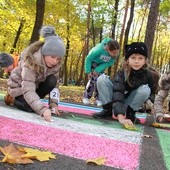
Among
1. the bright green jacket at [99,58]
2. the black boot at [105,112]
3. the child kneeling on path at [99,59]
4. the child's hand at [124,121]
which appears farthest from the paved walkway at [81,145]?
the bright green jacket at [99,58]

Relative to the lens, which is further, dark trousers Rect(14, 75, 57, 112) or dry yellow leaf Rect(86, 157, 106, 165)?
dark trousers Rect(14, 75, 57, 112)

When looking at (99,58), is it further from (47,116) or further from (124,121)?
(47,116)

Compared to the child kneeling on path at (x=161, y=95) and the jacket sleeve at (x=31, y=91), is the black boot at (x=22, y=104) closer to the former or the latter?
the jacket sleeve at (x=31, y=91)

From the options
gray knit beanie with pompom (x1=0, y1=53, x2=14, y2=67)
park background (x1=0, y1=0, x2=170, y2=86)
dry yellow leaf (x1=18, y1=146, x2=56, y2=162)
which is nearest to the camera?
dry yellow leaf (x1=18, y1=146, x2=56, y2=162)

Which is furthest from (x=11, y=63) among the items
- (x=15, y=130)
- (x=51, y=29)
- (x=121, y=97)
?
(x=15, y=130)

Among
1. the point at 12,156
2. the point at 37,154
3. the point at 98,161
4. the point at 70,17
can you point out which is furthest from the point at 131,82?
the point at 70,17

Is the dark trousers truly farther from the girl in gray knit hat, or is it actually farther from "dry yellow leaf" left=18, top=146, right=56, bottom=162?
"dry yellow leaf" left=18, top=146, right=56, bottom=162

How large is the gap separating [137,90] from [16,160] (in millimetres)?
2405

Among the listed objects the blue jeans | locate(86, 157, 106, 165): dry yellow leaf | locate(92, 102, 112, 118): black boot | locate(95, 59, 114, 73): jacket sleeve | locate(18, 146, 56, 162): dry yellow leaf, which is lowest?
locate(92, 102, 112, 118): black boot

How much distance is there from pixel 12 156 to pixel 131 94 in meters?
2.44

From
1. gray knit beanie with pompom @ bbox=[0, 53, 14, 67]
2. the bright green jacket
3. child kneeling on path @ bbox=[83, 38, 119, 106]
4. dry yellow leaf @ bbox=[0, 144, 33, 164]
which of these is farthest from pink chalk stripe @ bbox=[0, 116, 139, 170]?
the bright green jacket

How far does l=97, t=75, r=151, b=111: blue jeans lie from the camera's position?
12.0 ft

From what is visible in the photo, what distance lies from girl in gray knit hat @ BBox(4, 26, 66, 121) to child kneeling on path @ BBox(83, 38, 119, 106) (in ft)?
8.43

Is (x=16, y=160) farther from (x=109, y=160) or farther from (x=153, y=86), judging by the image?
(x=153, y=86)
